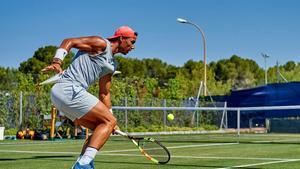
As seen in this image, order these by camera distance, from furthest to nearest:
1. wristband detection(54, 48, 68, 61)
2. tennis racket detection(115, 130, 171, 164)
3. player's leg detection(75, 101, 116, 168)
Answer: tennis racket detection(115, 130, 171, 164) < player's leg detection(75, 101, 116, 168) < wristband detection(54, 48, 68, 61)

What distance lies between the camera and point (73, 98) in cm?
585

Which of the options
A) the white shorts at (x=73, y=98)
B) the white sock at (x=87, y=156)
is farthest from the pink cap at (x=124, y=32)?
the white sock at (x=87, y=156)

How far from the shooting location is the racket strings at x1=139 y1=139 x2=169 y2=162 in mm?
8414

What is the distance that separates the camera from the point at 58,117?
2262 centimetres

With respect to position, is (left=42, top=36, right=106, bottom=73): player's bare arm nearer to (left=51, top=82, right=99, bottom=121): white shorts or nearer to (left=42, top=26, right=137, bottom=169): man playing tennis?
(left=42, top=26, right=137, bottom=169): man playing tennis

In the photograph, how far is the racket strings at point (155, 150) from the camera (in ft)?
27.6

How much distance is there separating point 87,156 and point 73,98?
22.8 inches

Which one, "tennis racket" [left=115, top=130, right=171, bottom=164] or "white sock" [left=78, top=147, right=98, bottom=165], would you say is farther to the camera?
"tennis racket" [left=115, top=130, right=171, bottom=164]

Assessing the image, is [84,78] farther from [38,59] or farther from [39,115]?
[38,59]

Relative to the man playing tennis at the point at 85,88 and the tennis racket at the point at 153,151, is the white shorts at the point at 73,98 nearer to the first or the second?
the man playing tennis at the point at 85,88

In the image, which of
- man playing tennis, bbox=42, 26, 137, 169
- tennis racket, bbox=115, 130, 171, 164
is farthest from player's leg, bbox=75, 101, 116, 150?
tennis racket, bbox=115, 130, 171, 164

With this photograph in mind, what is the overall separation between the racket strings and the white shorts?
2608 millimetres

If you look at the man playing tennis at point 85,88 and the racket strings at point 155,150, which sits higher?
the man playing tennis at point 85,88

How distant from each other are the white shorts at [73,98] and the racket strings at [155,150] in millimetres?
2608
